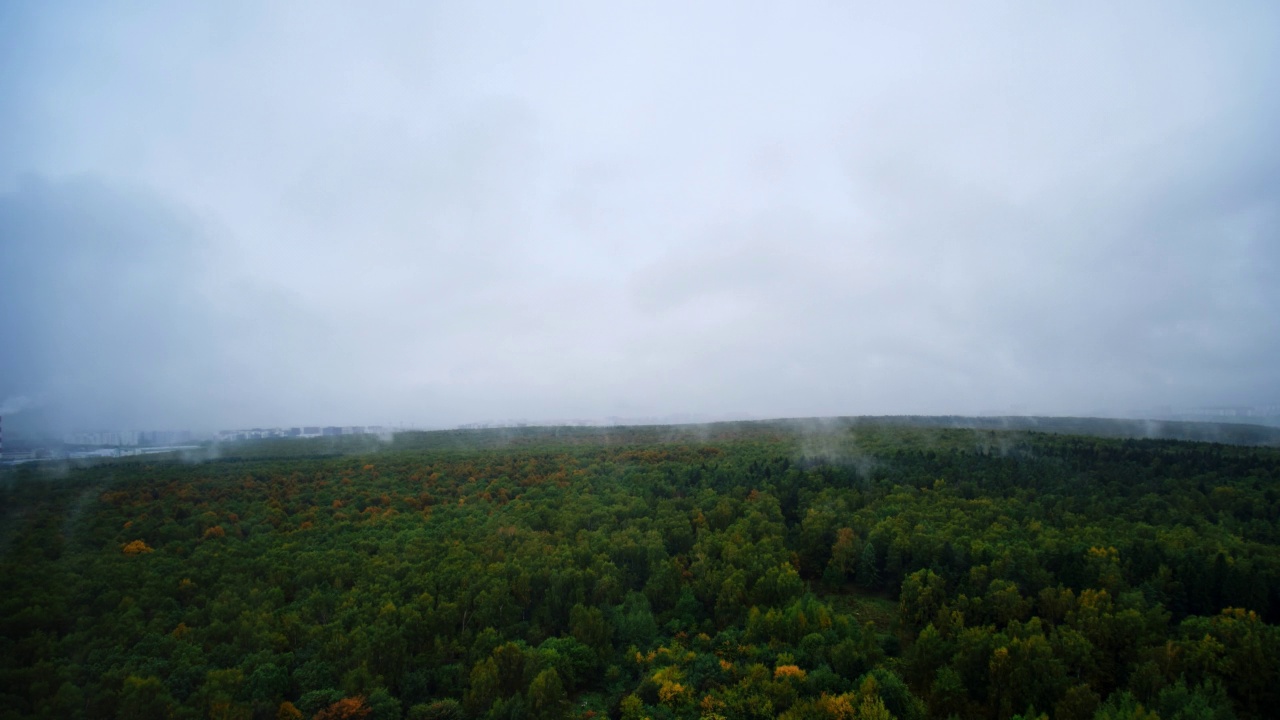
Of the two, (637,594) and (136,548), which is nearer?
(136,548)

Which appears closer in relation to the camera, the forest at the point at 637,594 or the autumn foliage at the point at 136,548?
the forest at the point at 637,594

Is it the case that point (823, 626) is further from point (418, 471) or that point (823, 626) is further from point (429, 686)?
point (418, 471)

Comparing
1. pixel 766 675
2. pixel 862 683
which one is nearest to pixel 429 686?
pixel 766 675

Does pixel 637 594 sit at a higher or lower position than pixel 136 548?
lower

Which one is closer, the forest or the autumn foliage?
the forest

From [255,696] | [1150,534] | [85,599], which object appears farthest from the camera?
[1150,534]

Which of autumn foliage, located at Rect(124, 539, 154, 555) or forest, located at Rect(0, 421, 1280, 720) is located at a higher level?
autumn foliage, located at Rect(124, 539, 154, 555)

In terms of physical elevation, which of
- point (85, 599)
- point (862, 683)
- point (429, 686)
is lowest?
point (429, 686)

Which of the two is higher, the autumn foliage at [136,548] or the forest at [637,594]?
the autumn foliage at [136,548]
